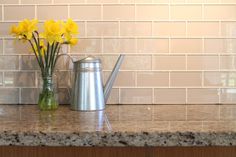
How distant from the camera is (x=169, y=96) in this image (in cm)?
135

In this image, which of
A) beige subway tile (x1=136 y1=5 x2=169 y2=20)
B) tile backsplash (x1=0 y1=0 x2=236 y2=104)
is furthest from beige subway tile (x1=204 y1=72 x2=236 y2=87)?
beige subway tile (x1=136 y1=5 x2=169 y2=20)

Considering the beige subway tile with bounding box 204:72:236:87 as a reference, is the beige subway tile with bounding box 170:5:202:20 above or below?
above

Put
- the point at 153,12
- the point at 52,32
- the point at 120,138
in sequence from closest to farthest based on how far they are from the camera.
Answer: the point at 120,138 < the point at 52,32 < the point at 153,12

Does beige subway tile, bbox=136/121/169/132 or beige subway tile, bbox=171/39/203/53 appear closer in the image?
beige subway tile, bbox=136/121/169/132

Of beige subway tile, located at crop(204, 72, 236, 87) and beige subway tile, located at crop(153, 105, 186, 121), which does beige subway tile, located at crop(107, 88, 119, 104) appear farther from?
beige subway tile, located at crop(204, 72, 236, 87)

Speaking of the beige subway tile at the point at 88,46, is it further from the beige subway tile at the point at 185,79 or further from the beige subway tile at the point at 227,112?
the beige subway tile at the point at 227,112

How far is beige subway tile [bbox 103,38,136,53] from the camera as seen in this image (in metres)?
1.35

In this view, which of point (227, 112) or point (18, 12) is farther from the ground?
point (18, 12)

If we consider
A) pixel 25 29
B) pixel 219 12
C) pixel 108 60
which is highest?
pixel 219 12

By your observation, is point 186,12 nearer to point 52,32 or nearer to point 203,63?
point 203,63

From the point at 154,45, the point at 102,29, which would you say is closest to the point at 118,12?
the point at 102,29

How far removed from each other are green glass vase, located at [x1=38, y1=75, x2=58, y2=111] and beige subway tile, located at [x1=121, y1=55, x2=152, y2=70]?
0.33m

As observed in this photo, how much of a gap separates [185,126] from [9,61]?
848 millimetres

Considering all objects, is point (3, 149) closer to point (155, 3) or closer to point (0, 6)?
point (0, 6)
